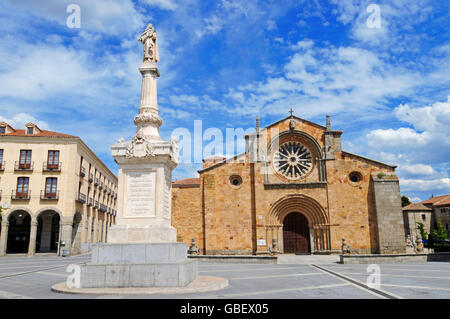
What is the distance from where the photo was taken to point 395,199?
1064 inches

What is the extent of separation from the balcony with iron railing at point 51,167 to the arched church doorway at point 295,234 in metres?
20.5

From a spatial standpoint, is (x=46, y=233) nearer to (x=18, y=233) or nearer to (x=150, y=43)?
(x=18, y=233)

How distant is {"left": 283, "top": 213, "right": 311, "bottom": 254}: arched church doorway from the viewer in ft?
92.9

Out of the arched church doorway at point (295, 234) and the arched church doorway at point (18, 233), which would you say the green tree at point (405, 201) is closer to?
the arched church doorway at point (295, 234)

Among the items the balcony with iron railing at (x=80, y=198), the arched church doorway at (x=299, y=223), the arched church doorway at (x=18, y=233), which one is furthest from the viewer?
the arched church doorway at (x=18, y=233)

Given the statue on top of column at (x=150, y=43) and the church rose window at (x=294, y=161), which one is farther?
the church rose window at (x=294, y=161)

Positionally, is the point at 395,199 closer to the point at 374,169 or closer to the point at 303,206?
the point at 374,169

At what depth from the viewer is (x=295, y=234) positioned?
28.8m

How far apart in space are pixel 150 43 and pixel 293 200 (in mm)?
20875

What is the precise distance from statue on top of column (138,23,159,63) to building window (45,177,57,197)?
2329 centimetres

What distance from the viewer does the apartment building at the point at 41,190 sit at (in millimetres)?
28578

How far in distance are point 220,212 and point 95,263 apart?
66.5 ft

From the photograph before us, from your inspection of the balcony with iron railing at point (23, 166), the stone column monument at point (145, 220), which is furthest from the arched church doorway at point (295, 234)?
the balcony with iron railing at point (23, 166)
